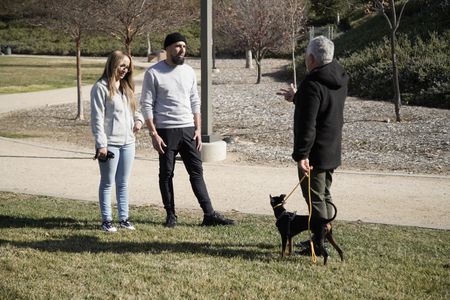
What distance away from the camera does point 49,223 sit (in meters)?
6.23

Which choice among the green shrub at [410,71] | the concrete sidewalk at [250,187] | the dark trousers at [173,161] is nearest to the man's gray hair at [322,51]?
the dark trousers at [173,161]

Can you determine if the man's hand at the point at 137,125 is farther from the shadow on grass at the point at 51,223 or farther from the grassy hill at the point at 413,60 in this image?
the grassy hill at the point at 413,60

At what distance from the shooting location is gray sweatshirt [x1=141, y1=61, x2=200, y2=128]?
5.93 meters

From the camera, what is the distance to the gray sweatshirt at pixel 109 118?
5.61 m

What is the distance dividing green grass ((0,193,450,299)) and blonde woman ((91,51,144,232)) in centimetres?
36

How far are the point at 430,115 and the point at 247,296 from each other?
1111 centimetres

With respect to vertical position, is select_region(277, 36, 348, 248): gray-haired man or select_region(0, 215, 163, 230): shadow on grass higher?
select_region(277, 36, 348, 248): gray-haired man

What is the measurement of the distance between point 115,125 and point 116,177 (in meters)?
0.52

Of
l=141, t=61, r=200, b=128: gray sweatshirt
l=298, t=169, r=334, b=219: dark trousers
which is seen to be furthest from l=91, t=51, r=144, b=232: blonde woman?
l=298, t=169, r=334, b=219: dark trousers

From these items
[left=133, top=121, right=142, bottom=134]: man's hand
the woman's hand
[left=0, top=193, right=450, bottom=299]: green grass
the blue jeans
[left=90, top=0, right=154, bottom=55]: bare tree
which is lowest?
[left=0, top=193, right=450, bottom=299]: green grass

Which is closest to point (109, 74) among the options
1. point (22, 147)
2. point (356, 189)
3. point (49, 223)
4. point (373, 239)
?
point (49, 223)

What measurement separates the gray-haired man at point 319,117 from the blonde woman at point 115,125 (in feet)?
5.37

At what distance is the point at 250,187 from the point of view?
802 centimetres

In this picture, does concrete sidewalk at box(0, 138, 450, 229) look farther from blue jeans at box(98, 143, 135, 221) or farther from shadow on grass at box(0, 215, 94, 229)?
blue jeans at box(98, 143, 135, 221)
